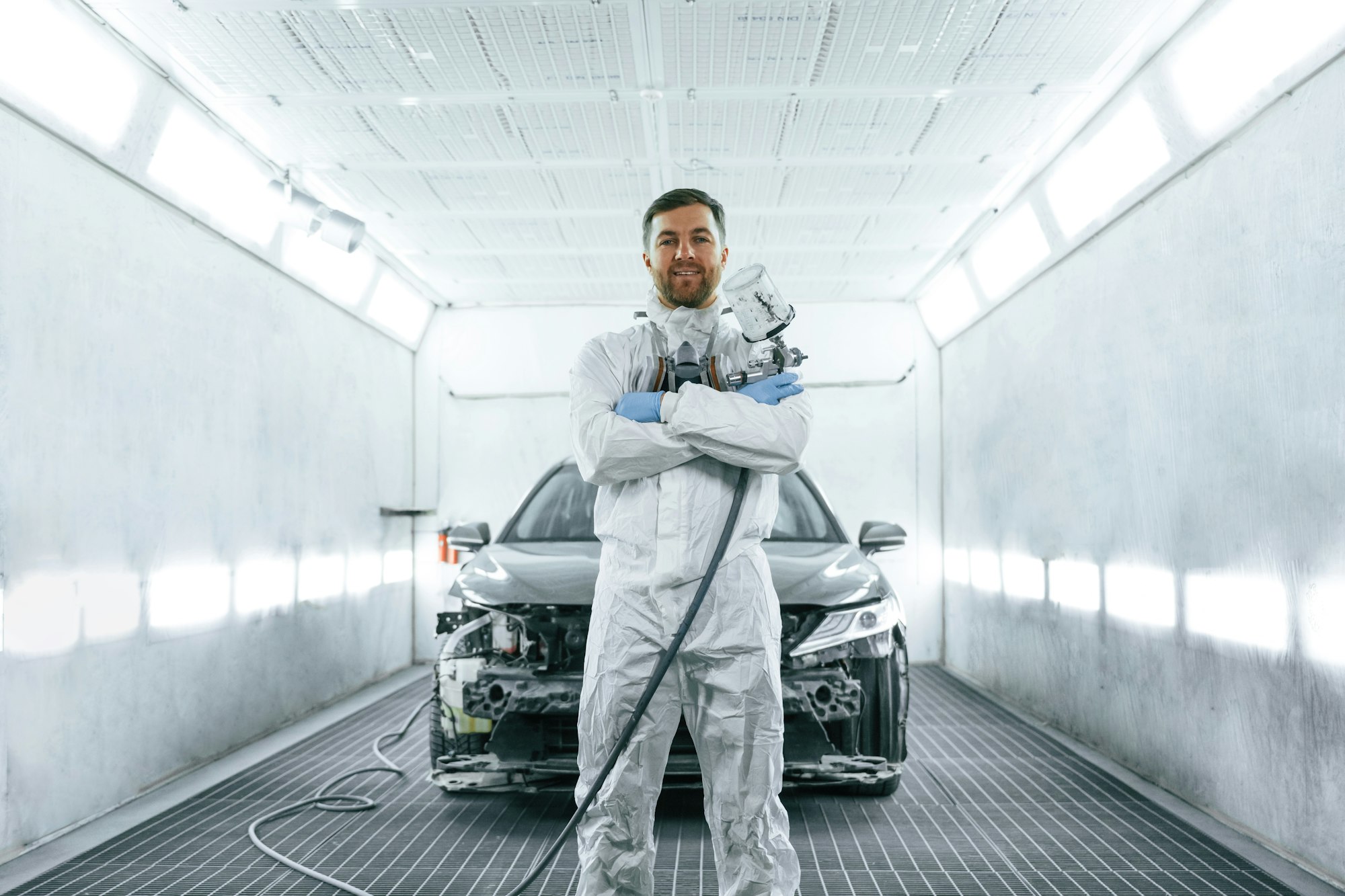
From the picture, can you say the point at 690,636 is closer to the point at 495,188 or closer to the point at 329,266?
the point at 495,188

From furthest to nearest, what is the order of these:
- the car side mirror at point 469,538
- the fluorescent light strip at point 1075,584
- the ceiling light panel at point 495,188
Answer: the ceiling light panel at point 495,188, the fluorescent light strip at point 1075,584, the car side mirror at point 469,538

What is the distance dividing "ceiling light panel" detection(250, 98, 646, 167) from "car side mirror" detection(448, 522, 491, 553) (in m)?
1.80

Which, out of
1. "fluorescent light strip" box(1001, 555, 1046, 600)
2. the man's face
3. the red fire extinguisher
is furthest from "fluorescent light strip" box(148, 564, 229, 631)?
"fluorescent light strip" box(1001, 555, 1046, 600)

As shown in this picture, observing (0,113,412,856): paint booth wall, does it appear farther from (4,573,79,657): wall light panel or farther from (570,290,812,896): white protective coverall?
(570,290,812,896): white protective coverall

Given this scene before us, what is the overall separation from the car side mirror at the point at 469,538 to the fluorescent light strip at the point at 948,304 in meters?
3.90

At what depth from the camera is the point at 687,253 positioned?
2.25 meters

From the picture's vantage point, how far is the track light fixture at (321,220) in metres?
4.70

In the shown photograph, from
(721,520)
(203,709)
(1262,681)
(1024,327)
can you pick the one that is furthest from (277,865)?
(1024,327)

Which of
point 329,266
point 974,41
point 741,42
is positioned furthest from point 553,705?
→ point 329,266

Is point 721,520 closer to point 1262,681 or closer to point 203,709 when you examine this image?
point 1262,681

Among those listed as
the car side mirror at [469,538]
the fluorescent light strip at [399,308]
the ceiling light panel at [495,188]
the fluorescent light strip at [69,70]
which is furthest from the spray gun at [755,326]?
the fluorescent light strip at [399,308]

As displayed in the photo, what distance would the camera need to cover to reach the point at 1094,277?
4.33 m

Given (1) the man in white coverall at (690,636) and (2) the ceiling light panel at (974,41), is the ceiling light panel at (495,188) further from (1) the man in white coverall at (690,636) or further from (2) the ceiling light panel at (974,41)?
(1) the man in white coverall at (690,636)

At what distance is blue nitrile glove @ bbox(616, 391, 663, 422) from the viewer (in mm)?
2133
